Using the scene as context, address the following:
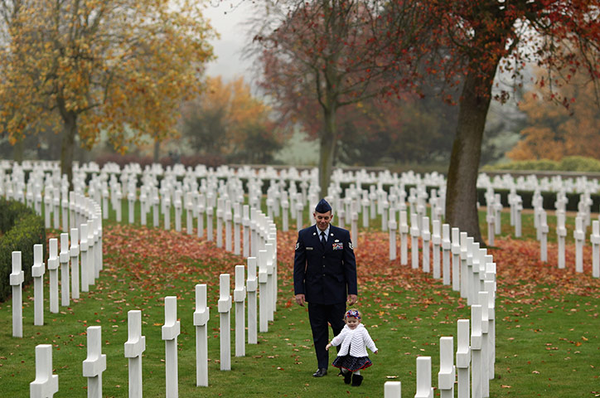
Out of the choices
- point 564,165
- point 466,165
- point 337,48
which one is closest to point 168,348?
point 466,165

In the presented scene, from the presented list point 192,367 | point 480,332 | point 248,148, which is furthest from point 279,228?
point 248,148

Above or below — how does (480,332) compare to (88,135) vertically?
below

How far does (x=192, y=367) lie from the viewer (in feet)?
30.2

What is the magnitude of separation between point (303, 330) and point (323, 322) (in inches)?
96.7

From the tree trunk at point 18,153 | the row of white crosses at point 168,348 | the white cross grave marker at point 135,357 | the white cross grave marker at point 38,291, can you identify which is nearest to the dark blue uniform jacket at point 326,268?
the row of white crosses at point 168,348

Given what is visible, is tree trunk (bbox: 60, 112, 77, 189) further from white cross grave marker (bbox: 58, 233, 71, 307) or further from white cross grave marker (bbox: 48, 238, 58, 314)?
white cross grave marker (bbox: 48, 238, 58, 314)

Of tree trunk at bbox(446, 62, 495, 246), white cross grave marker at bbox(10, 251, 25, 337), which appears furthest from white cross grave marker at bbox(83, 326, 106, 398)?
tree trunk at bbox(446, 62, 495, 246)

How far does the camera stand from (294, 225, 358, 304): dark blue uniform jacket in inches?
356

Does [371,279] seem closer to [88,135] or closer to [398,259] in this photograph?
[398,259]

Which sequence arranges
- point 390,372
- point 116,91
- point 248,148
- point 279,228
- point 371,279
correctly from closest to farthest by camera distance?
point 390,372
point 371,279
point 279,228
point 116,91
point 248,148

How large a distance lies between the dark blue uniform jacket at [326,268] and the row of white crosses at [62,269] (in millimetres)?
3477

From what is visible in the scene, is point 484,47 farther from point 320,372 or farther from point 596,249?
point 320,372

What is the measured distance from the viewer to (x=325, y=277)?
9.05 m

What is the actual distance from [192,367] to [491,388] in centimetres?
286
